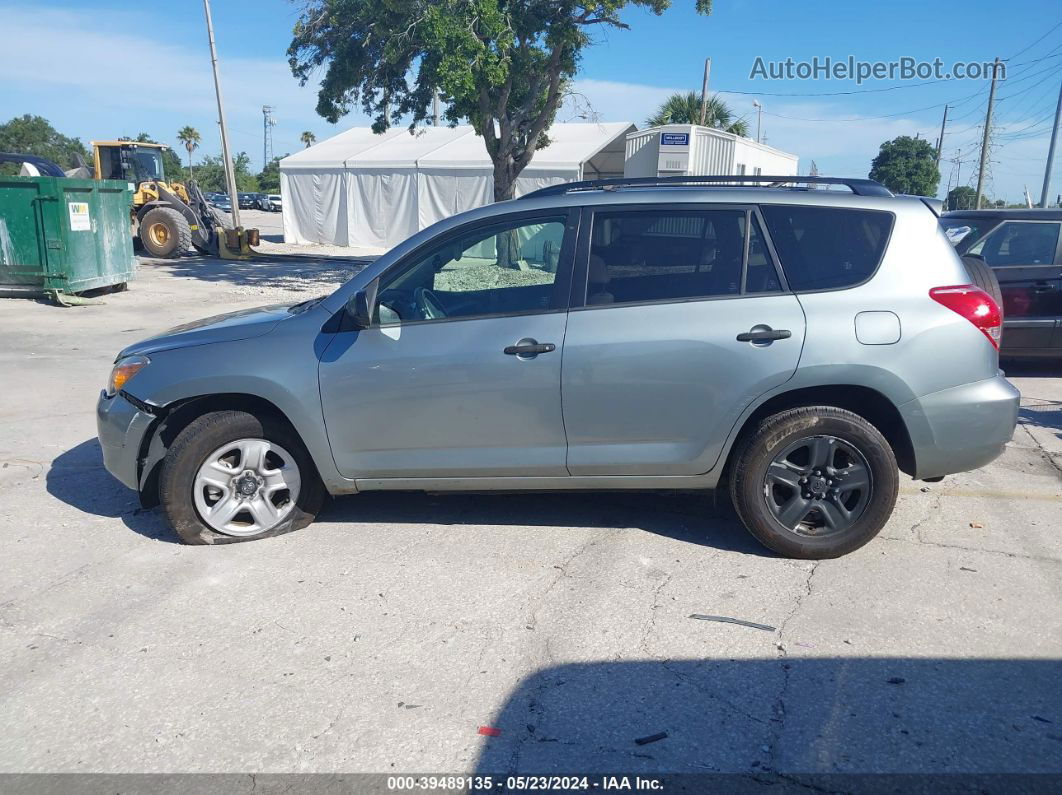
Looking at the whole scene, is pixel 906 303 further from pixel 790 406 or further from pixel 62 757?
pixel 62 757

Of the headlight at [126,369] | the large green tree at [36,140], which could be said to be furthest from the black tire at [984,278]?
the large green tree at [36,140]

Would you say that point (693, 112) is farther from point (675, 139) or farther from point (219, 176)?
point (219, 176)

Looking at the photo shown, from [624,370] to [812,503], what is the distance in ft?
3.83

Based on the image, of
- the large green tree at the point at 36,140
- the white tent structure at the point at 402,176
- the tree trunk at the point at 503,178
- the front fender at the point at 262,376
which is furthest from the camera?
the large green tree at the point at 36,140

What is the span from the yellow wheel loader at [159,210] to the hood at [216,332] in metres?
18.4

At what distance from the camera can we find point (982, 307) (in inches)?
160

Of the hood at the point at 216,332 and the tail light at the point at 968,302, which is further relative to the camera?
the hood at the point at 216,332

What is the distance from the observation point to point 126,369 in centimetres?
443

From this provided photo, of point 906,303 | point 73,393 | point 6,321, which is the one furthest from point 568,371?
point 6,321

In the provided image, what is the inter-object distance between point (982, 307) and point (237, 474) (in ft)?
12.7

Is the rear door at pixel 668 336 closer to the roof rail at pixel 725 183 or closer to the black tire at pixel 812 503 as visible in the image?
the black tire at pixel 812 503

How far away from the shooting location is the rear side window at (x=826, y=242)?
4.12 metres

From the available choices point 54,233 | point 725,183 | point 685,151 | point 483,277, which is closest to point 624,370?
point 483,277

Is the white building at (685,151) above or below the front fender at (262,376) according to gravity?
above
